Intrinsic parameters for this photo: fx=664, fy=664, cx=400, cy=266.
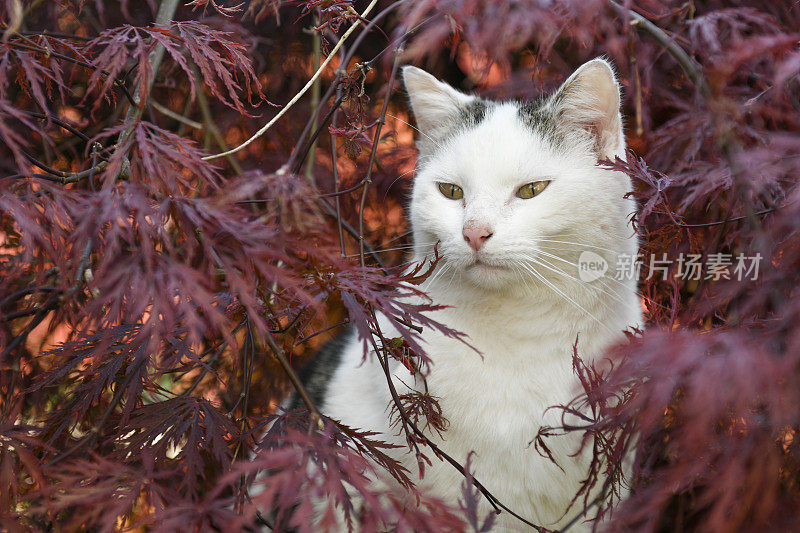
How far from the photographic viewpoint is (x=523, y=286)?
154 centimetres

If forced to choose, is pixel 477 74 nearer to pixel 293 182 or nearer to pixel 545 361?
pixel 545 361

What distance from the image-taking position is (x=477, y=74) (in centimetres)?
201

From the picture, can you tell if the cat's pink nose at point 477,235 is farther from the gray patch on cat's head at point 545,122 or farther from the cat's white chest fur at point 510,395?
the gray patch on cat's head at point 545,122

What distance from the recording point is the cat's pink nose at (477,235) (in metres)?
1.46

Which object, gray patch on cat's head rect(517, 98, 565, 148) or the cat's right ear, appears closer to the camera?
gray patch on cat's head rect(517, 98, 565, 148)

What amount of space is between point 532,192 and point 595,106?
25 cm

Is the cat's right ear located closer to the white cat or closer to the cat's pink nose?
the white cat

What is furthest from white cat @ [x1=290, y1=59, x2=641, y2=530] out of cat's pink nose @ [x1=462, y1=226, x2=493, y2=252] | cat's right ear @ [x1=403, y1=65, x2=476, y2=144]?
cat's right ear @ [x1=403, y1=65, x2=476, y2=144]

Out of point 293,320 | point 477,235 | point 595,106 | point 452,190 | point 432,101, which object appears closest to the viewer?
point 293,320

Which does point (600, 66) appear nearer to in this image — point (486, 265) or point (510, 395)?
point (486, 265)

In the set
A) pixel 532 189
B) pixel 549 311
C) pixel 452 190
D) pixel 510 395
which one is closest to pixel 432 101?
pixel 452 190

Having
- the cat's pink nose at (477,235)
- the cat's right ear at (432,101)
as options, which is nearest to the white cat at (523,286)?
the cat's pink nose at (477,235)

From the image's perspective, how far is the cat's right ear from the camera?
1.76 m

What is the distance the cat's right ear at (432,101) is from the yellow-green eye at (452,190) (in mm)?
216
